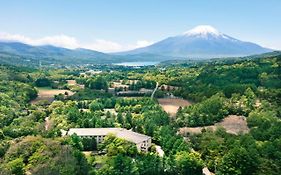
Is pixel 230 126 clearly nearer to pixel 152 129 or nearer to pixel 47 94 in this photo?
pixel 152 129

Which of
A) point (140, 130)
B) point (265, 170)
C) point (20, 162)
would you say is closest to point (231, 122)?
point (140, 130)

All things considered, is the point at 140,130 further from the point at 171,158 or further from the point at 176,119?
the point at 171,158

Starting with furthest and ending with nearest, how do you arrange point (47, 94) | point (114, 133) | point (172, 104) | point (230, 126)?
1. point (47, 94)
2. point (172, 104)
3. point (230, 126)
4. point (114, 133)

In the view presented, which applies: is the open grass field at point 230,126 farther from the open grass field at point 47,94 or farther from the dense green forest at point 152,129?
the open grass field at point 47,94

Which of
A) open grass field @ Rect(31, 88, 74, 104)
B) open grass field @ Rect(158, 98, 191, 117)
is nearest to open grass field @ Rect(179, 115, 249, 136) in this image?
open grass field @ Rect(158, 98, 191, 117)

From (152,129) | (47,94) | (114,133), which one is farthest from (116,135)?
(47,94)

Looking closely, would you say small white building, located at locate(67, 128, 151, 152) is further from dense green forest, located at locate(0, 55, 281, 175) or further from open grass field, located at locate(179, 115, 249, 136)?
open grass field, located at locate(179, 115, 249, 136)
